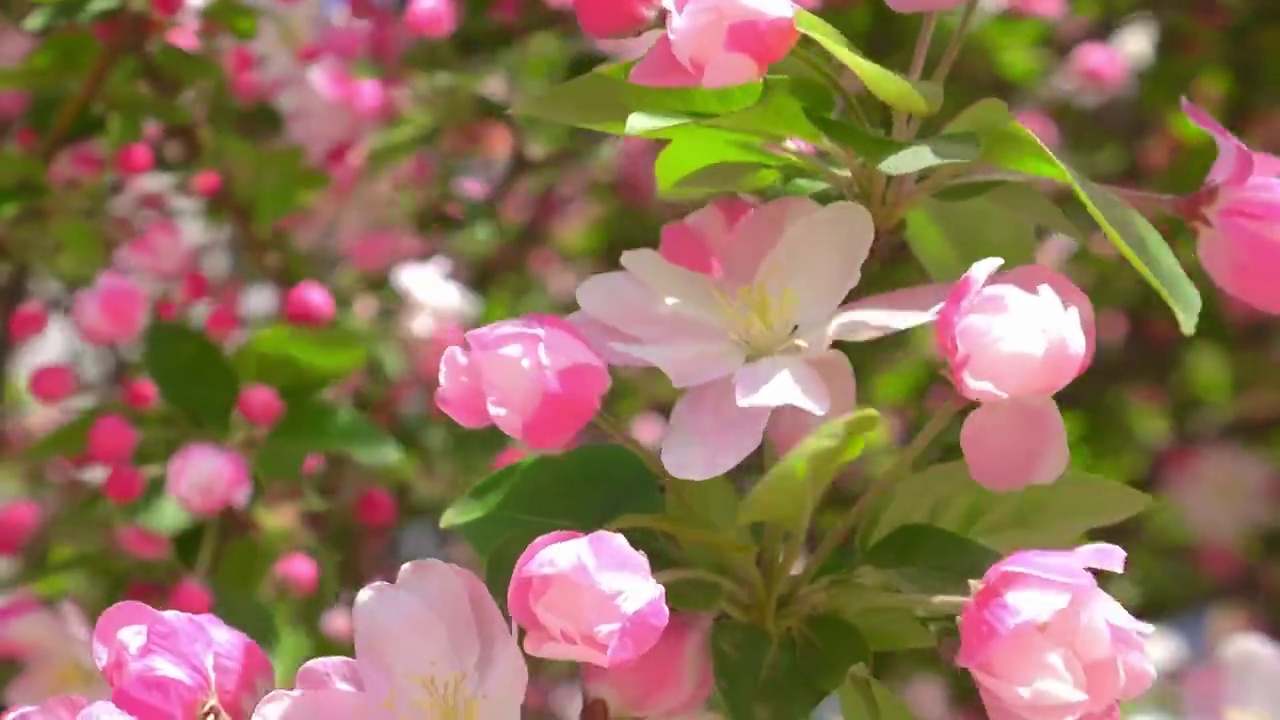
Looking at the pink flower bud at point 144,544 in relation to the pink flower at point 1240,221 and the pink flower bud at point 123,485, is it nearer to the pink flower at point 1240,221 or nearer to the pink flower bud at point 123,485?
the pink flower bud at point 123,485

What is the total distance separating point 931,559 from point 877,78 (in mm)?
233

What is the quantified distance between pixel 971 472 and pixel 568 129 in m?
1.11

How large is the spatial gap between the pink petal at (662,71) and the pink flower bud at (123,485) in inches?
25.5

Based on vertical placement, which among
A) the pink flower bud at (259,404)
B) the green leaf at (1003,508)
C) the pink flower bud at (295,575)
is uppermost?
the green leaf at (1003,508)

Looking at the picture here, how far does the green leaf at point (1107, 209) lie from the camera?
53 centimetres

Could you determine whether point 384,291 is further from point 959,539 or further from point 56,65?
point 959,539

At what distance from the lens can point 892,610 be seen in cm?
61

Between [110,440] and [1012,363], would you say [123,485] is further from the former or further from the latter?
[1012,363]

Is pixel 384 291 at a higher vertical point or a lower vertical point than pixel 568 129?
lower

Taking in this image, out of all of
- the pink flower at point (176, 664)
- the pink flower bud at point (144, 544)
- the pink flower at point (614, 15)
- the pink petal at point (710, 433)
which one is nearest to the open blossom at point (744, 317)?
the pink petal at point (710, 433)

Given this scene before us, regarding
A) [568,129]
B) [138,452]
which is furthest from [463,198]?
[138,452]

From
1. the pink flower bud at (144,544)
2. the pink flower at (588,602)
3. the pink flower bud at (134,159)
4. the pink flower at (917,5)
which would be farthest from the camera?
the pink flower bud at (134,159)

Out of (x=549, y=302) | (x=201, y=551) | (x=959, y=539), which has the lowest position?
(x=549, y=302)

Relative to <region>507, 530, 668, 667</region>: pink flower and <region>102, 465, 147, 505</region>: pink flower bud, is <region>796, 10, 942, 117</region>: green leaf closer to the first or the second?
<region>507, 530, 668, 667</region>: pink flower
